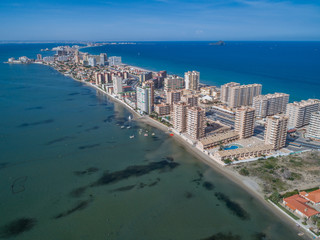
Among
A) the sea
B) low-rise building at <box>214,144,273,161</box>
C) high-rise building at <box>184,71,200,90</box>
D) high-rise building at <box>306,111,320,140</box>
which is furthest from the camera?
high-rise building at <box>184,71,200,90</box>

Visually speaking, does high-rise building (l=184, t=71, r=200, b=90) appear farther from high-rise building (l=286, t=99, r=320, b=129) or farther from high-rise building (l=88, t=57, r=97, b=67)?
high-rise building (l=88, t=57, r=97, b=67)

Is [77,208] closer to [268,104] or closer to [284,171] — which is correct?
[284,171]

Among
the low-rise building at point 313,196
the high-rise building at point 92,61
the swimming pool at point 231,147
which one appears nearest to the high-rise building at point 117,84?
the swimming pool at point 231,147

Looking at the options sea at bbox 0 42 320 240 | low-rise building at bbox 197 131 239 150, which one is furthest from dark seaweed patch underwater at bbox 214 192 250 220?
low-rise building at bbox 197 131 239 150

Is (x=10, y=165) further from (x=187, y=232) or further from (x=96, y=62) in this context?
(x=96, y=62)

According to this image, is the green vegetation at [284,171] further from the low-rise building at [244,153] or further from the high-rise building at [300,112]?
the high-rise building at [300,112]

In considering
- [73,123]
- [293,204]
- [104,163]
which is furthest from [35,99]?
[293,204]
